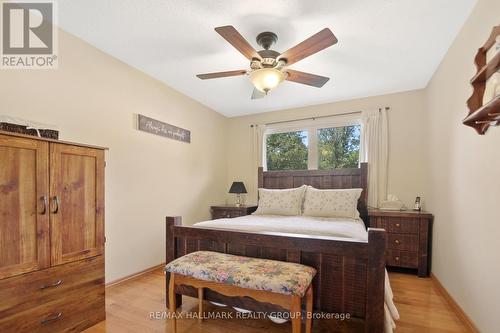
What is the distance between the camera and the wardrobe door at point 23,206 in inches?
58.0

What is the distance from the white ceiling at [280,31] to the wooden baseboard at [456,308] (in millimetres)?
2377

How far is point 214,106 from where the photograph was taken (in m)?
4.25

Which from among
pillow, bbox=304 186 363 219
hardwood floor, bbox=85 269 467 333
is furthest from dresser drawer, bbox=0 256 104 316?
pillow, bbox=304 186 363 219

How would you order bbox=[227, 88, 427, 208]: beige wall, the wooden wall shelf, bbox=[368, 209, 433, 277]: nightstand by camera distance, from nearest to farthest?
1. the wooden wall shelf
2. bbox=[368, 209, 433, 277]: nightstand
3. bbox=[227, 88, 427, 208]: beige wall

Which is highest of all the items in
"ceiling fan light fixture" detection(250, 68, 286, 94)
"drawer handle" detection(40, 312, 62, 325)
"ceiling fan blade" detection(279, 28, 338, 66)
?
"ceiling fan blade" detection(279, 28, 338, 66)

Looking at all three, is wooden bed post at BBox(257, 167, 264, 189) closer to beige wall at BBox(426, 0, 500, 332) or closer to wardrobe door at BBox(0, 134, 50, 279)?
beige wall at BBox(426, 0, 500, 332)

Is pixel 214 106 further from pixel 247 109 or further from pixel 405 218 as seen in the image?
pixel 405 218

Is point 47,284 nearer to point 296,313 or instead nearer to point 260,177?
point 296,313

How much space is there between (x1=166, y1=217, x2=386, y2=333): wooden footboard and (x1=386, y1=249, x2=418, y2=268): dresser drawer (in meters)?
1.80

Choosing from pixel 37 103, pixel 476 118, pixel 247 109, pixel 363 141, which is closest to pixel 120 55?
pixel 37 103

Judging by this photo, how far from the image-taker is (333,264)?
1.74 meters

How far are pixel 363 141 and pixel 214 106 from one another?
2.50 meters

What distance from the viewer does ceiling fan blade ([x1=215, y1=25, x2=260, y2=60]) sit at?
1.67 meters

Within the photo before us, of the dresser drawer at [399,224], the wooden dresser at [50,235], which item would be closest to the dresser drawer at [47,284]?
the wooden dresser at [50,235]
